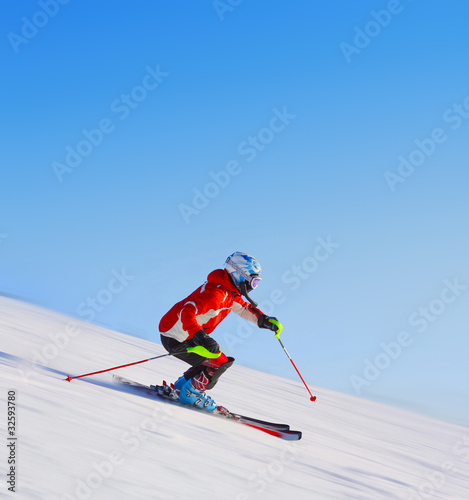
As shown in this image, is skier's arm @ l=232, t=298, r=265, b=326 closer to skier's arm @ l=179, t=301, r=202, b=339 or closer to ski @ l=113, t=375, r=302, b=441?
skier's arm @ l=179, t=301, r=202, b=339

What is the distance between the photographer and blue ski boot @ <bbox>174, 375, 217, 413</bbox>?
554 centimetres

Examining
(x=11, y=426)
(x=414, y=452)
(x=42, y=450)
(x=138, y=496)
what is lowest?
(x=138, y=496)

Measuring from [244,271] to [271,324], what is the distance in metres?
0.86

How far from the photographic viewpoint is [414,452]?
6.41m

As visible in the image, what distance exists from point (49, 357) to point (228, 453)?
351 centimetres

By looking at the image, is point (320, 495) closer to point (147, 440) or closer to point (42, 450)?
point (147, 440)

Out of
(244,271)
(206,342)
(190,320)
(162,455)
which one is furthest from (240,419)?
(162,455)

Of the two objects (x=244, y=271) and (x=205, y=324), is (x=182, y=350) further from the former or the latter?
(x=244, y=271)

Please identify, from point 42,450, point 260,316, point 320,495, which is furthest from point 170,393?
point 42,450

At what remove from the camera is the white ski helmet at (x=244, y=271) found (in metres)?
5.75

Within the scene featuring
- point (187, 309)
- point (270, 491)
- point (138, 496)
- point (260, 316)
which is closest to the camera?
point (138, 496)

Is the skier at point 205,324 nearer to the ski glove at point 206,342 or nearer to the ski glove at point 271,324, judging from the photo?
the ski glove at point 206,342

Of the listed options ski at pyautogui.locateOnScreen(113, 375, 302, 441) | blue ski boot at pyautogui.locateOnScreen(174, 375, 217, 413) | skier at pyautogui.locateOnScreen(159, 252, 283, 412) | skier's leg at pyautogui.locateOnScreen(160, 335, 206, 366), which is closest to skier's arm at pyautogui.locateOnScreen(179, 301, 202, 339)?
skier at pyautogui.locateOnScreen(159, 252, 283, 412)

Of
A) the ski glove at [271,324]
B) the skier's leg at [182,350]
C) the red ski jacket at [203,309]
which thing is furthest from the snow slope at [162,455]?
the ski glove at [271,324]
